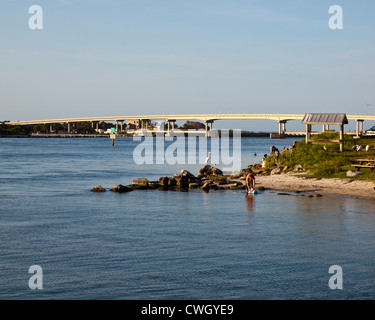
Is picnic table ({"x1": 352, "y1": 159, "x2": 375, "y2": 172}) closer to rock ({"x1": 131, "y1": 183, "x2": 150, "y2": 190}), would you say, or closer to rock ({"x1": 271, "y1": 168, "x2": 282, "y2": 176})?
rock ({"x1": 271, "y1": 168, "x2": 282, "y2": 176})

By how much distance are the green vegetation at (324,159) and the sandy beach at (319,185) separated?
47.3 inches

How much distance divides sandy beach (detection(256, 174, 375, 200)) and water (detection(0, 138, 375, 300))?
205 cm

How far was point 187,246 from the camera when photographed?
22.0 metres

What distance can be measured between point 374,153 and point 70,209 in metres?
25.9

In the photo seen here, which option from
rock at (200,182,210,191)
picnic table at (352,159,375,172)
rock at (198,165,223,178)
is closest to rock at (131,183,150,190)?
rock at (200,182,210,191)

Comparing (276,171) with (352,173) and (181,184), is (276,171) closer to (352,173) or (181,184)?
(352,173)

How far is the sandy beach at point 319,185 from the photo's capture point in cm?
3584

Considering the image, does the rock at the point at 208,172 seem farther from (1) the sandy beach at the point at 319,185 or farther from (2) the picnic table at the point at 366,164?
(2) the picnic table at the point at 366,164

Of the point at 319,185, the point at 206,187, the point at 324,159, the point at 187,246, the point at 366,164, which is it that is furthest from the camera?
the point at 324,159

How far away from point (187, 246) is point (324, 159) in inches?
1021

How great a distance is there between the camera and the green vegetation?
41750 mm

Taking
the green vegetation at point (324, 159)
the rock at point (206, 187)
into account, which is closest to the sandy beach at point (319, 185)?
the green vegetation at point (324, 159)

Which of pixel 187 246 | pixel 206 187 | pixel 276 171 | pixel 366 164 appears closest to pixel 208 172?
pixel 276 171

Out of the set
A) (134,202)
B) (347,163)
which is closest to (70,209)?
(134,202)
